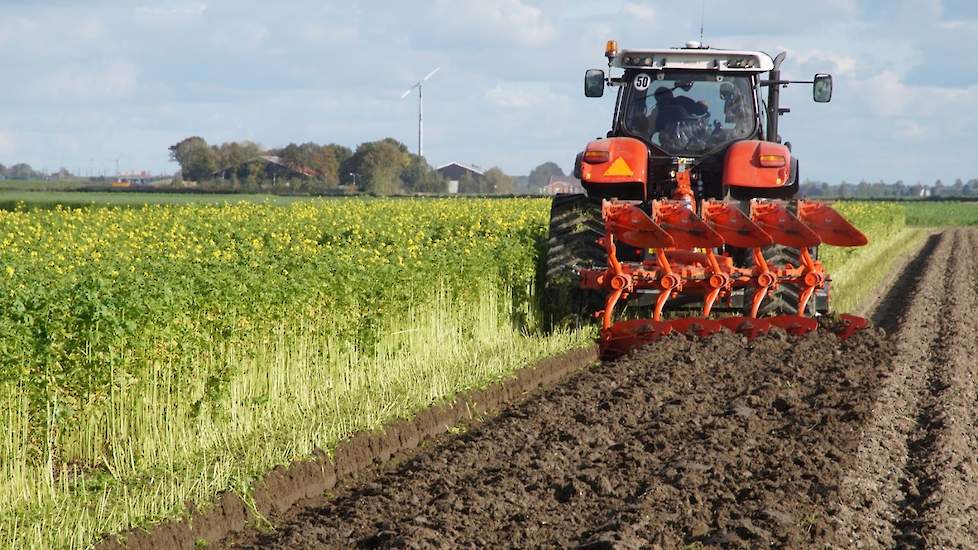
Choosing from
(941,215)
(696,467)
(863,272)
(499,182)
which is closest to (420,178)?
(499,182)

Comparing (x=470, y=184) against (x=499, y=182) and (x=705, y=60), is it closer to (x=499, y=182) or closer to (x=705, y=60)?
(x=499, y=182)

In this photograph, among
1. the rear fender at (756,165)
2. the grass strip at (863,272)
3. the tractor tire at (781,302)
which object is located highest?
the rear fender at (756,165)

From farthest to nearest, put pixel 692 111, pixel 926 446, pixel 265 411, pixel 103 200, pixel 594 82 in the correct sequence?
pixel 103 200
pixel 692 111
pixel 594 82
pixel 265 411
pixel 926 446

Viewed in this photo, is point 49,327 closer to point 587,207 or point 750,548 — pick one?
point 750,548

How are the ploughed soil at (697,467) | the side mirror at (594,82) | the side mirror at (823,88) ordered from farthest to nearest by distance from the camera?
1. the side mirror at (594,82)
2. the side mirror at (823,88)
3. the ploughed soil at (697,467)

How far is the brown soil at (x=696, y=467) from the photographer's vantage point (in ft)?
18.5

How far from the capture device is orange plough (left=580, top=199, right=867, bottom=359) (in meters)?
11.0

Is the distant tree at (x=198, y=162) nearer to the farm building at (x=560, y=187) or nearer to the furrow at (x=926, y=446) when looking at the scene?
the farm building at (x=560, y=187)

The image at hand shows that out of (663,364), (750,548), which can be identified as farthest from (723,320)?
(750,548)

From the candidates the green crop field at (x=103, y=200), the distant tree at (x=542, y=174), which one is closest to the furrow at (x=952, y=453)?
the green crop field at (x=103, y=200)

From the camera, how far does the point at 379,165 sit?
6488 centimetres

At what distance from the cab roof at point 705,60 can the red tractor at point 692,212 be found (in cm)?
1

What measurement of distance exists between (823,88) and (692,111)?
1371mm

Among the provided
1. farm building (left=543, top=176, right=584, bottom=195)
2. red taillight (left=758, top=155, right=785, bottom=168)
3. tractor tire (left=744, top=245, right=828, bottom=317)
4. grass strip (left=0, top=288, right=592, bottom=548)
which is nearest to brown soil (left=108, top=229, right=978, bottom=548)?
grass strip (left=0, top=288, right=592, bottom=548)
